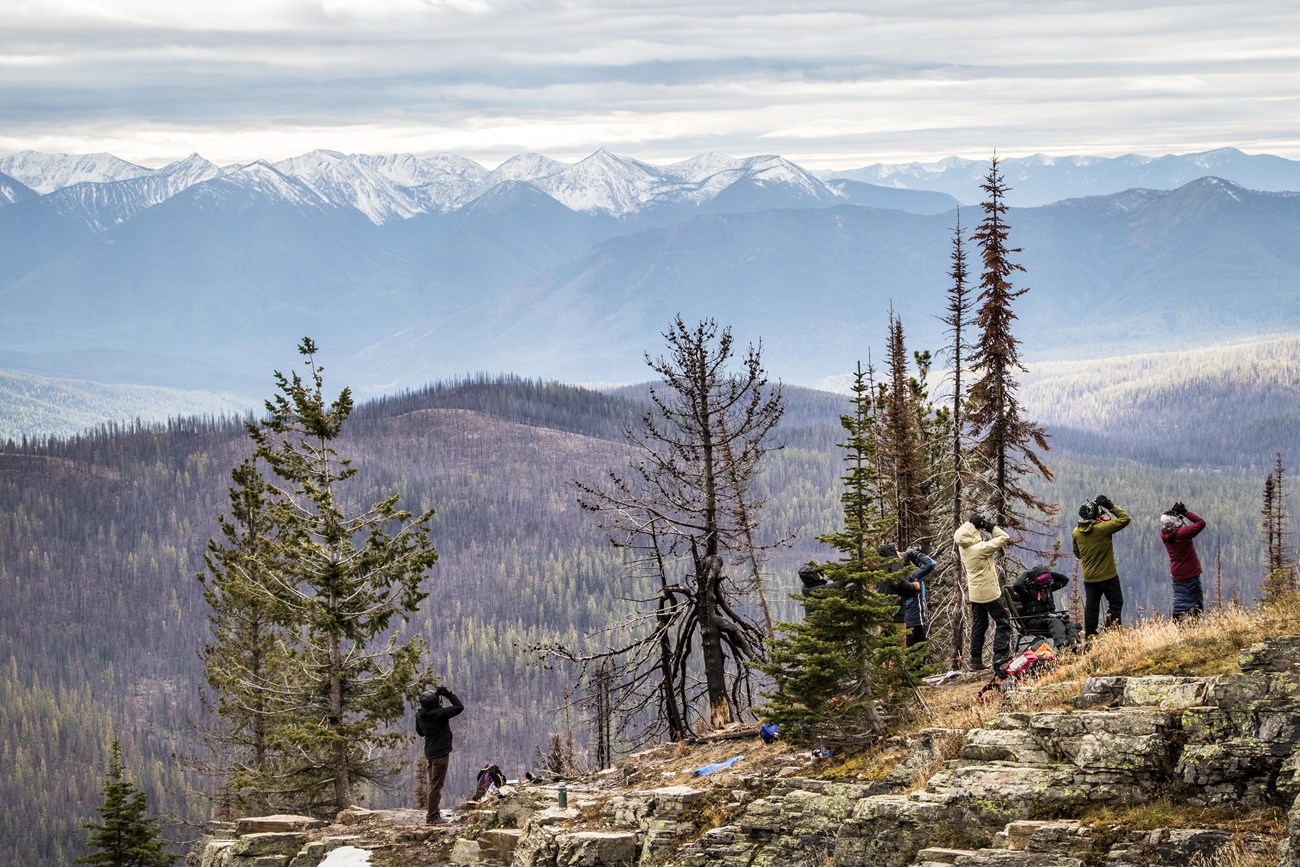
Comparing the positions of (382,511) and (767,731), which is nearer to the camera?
(767,731)

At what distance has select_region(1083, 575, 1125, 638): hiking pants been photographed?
24.3m

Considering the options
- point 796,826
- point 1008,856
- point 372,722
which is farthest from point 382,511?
point 1008,856

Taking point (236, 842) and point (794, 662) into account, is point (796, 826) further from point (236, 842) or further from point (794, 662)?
point (236, 842)

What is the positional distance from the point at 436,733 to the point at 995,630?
465 inches

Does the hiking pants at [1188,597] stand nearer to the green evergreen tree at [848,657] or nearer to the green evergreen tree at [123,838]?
the green evergreen tree at [848,657]

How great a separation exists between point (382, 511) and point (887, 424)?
67.3ft

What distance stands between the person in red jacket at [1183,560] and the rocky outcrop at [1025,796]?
239 inches

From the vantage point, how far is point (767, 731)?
25344 millimetres

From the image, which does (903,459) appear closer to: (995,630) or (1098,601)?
(1098,601)

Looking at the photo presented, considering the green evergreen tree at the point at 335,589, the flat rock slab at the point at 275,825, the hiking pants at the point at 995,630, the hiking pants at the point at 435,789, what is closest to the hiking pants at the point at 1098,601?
the hiking pants at the point at 995,630

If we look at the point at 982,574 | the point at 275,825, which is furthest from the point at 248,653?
the point at 982,574

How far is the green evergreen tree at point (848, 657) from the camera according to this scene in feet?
69.6

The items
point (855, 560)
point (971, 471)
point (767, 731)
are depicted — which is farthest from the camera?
point (971, 471)

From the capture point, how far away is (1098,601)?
81.4 feet
